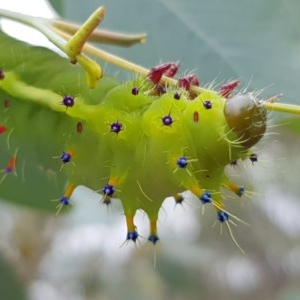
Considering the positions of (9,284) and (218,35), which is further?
(9,284)

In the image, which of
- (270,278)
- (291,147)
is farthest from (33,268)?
(270,278)

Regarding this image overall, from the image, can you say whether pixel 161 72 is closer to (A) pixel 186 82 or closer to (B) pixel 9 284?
(A) pixel 186 82

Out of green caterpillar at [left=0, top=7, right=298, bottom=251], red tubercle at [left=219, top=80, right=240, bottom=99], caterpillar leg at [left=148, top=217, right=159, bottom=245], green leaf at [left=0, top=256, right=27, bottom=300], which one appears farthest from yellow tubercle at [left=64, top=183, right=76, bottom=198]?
green leaf at [left=0, top=256, right=27, bottom=300]

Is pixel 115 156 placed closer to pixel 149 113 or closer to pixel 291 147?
pixel 149 113

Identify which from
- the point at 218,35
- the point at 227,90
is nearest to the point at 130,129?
the point at 227,90

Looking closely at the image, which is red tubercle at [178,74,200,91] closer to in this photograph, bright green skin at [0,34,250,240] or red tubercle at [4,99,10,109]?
bright green skin at [0,34,250,240]

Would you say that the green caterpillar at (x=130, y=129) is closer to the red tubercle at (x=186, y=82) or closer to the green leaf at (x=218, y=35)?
the red tubercle at (x=186, y=82)
